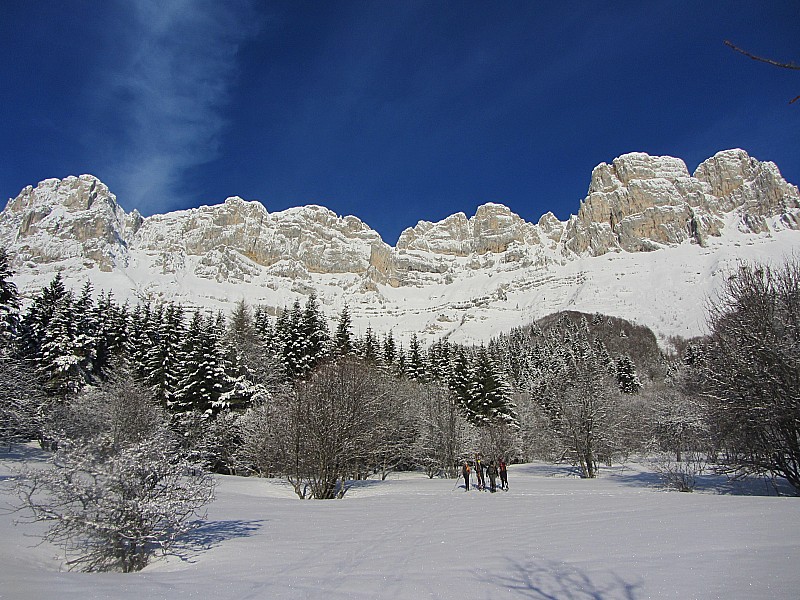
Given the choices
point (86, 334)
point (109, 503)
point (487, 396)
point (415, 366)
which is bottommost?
point (109, 503)

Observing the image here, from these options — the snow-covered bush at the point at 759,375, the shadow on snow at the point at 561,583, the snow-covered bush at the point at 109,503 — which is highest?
the snow-covered bush at the point at 759,375

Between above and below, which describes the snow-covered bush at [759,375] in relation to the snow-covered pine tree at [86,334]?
below

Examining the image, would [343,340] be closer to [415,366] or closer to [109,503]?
[415,366]

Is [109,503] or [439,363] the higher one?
[439,363]

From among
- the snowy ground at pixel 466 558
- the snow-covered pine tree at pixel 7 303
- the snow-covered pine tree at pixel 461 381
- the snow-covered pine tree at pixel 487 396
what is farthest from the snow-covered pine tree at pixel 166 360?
the snow-covered pine tree at pixel 487 396

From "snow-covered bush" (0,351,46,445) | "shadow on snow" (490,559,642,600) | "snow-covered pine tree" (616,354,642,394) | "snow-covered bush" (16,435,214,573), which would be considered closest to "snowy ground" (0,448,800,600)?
"shadow on snow" (490,559,642,600)

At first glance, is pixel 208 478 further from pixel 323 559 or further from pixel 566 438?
pixel 566 438

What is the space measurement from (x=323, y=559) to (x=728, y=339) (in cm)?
1680

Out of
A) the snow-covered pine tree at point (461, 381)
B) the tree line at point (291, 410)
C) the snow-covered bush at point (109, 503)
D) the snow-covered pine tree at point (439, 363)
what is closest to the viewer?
the snow-covered bush at point (109, 503)

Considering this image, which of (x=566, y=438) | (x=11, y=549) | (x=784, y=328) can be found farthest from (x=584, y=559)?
(x=566, y=438)

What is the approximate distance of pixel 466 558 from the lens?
6750 millimetres

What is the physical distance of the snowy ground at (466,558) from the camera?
17.0 feet

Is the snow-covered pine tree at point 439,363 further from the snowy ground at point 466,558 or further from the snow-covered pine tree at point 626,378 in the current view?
the snowy ground at point 466,558

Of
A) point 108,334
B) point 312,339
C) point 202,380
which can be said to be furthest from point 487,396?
point 108,334
